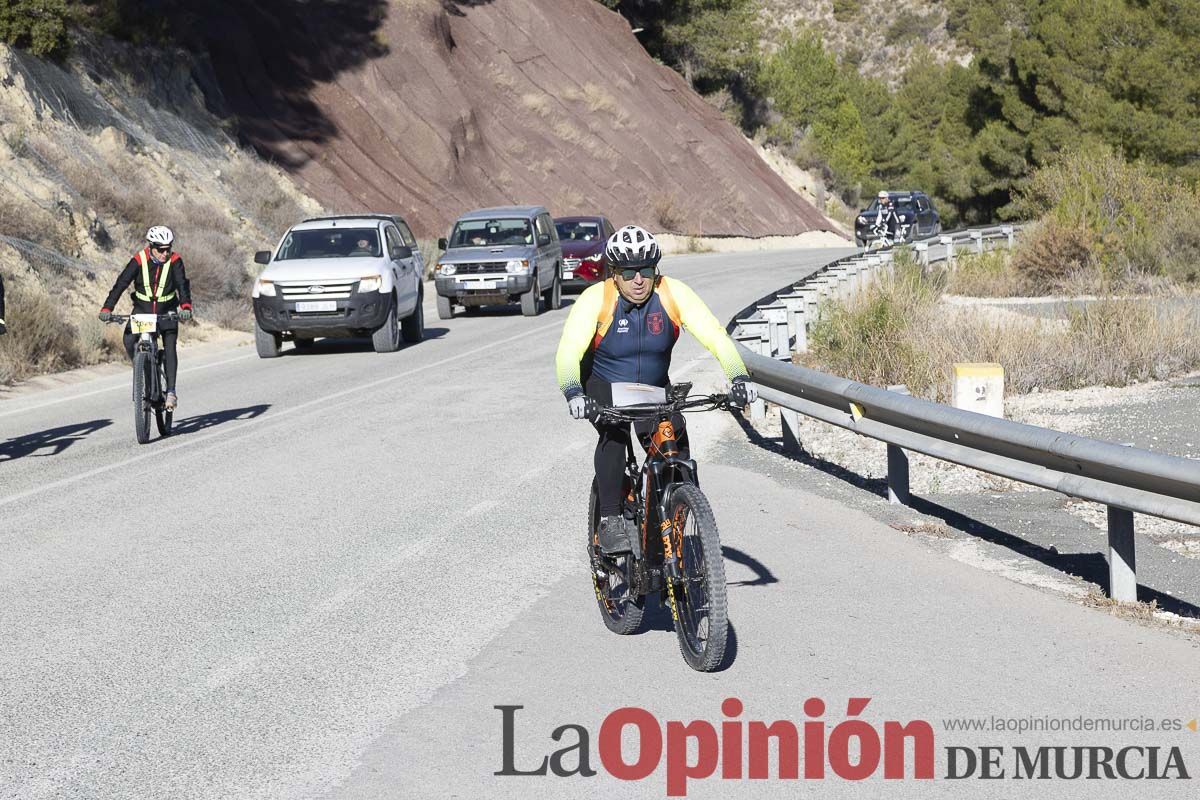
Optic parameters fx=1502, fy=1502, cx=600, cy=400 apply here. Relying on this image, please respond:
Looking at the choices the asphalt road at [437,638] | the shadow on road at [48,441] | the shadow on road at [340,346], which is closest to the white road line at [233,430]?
the asphalt road at [437,638]

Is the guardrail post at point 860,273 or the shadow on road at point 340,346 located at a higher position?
the guardrail post at point 860,273

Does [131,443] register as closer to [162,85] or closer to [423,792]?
[423,792]

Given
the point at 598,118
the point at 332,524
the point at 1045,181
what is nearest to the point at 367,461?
the point at 332,524

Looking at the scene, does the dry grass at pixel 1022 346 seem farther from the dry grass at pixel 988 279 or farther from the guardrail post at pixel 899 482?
the dry grass at pixel 988 279

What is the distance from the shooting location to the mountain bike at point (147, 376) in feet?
42.4

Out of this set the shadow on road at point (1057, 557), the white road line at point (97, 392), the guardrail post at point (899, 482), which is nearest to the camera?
the shadow on road at point (1057, 557)

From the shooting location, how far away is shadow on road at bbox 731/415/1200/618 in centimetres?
700

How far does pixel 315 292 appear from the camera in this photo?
795 inches

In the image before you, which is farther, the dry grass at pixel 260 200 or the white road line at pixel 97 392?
the dry grass at pixel 260 200

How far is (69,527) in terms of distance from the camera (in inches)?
365

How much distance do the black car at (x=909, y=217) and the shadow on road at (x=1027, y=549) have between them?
33.2 metres

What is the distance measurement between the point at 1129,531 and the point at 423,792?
3.69m

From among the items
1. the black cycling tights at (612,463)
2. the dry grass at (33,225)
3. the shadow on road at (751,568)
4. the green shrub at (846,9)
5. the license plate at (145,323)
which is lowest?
the shadow on road at (751,568)

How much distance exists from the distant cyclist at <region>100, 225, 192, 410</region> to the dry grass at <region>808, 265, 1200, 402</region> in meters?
6.47
